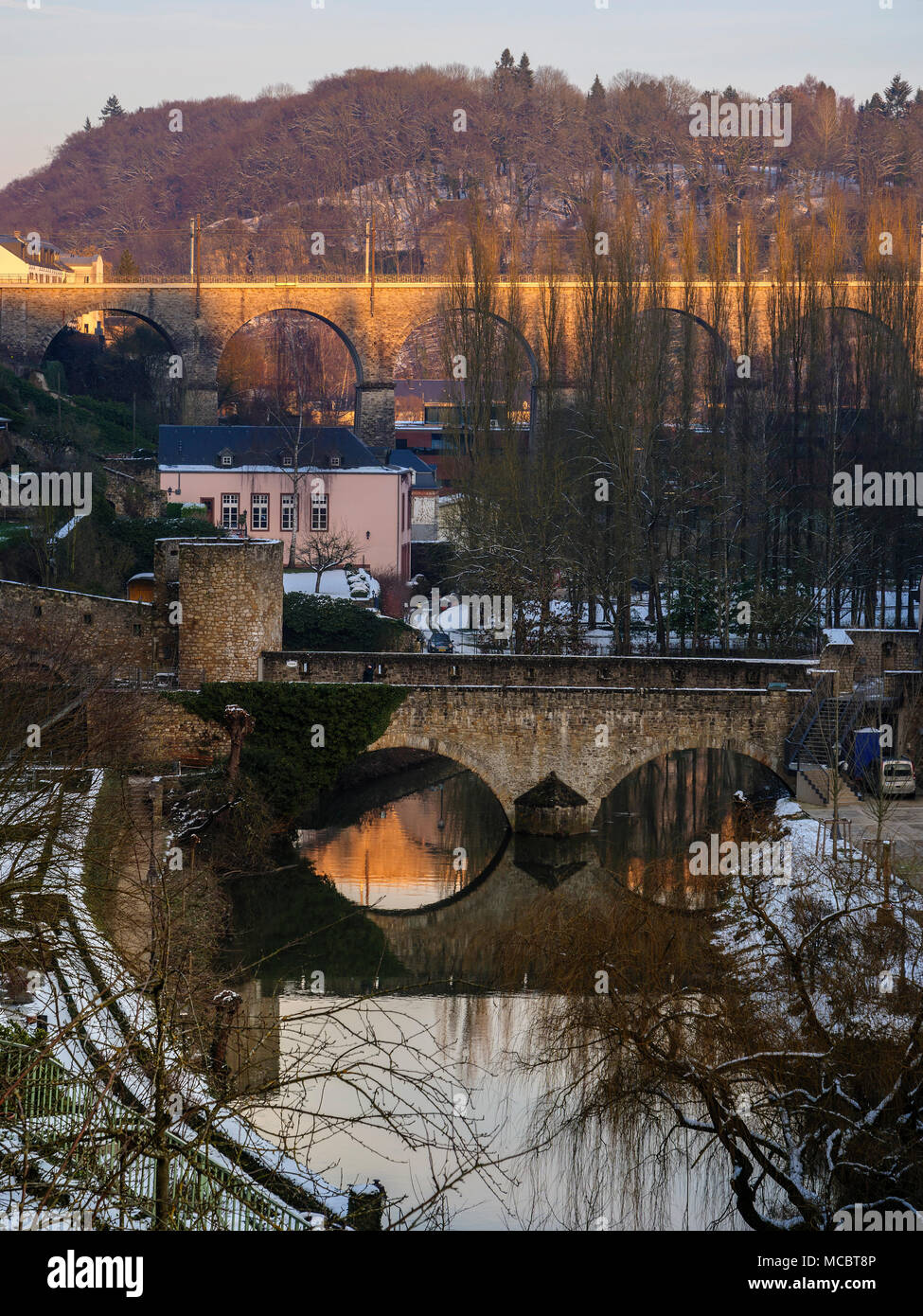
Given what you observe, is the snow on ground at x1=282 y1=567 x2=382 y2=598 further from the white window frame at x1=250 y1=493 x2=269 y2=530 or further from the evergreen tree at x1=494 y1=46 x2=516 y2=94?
the evergreen tree at x1=494 y1=46 x2=516 y2=94

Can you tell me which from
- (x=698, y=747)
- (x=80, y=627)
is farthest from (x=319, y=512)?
(x=698, y=747)

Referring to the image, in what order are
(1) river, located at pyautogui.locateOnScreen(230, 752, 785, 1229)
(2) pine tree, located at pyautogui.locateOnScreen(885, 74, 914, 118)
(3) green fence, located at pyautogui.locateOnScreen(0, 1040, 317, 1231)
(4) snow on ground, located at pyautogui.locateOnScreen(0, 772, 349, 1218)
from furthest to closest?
(2) pine tree, located at pyautogui.locateOnScreen(885, 74, 914, 118) → (1) river, located at pyautogui.locateOnScreen(230, 752, 785, 1229) → (4) snow on ground, located at pyautogui.locateOnScreen(0, 772, 349, 1218) → (3) green fence, located at pyautogui.locateOnScreen(0, 1040, 317, 1231)

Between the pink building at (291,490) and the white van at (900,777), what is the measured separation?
1794 cm

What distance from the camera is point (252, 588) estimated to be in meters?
23.1

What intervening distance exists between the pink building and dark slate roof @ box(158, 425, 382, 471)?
0.08 ft

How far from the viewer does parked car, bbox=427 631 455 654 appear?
31719mm

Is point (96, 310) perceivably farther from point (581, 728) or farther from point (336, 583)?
point (581, 728)

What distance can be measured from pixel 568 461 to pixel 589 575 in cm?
381

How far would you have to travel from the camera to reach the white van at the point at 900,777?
72.1 feet

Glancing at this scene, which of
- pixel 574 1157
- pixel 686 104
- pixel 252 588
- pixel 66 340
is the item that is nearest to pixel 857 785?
pixel 252 588

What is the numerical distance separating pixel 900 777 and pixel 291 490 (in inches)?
766

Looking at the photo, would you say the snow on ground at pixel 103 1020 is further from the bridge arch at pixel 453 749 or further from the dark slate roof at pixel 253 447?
the dark slate roof at pixel 253 447

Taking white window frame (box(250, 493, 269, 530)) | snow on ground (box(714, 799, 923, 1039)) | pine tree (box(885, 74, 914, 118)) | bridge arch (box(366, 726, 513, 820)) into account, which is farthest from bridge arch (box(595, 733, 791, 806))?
pine tree (box(885, 74, 914, 118))
